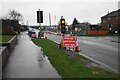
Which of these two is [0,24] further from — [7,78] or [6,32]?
[7,78]

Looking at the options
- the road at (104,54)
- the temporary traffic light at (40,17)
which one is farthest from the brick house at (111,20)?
the road at (104,54)

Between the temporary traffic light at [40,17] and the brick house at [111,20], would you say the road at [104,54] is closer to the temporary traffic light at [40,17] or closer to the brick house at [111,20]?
the temporary traffic light at [40,17]

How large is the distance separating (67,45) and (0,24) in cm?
3720

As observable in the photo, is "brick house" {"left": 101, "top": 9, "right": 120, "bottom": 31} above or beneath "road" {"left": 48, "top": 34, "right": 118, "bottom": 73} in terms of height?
above

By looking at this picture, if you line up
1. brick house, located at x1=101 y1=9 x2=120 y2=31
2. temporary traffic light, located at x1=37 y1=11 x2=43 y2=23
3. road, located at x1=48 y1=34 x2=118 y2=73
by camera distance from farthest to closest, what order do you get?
brick house, located at x1=101 y1=9 x2=120 y2=31, temporary traffic light, located at x1=37 y1=11 x2=43 y2=23, road, located at x1=48 y1=34 x2=118 y2=73

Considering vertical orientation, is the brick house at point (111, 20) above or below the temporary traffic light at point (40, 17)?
above

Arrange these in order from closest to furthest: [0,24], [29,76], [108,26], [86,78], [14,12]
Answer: [86,78] < [29,76] < [0,24] < [108,26] < [14,12]

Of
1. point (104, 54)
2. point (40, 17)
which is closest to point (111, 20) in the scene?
point (40, 17)

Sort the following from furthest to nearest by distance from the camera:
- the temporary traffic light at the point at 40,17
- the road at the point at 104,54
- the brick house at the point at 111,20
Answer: the brick house at the point at 111,20 → the temporary traffic light at the point at 40,17 → the road at the point at 104,54

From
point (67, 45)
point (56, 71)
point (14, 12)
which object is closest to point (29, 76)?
point (56, 71)

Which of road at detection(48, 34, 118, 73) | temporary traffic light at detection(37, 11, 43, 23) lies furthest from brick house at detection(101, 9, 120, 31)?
road at detection(48, 34, 118, 73)

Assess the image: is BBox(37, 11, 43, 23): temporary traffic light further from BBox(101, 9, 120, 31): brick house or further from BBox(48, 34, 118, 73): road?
BBox(101, 9, 120, 31): brick house

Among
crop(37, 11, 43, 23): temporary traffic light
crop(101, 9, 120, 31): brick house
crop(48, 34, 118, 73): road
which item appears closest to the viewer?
crop(48, 34, 118, 73): road

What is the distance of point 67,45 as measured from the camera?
22094mm
